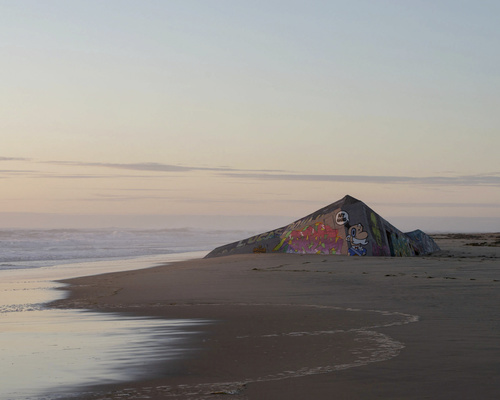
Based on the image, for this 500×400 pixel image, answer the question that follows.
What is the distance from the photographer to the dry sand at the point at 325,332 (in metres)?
4.69

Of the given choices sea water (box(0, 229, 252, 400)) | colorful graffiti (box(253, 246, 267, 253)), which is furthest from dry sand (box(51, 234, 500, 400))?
colorful graffiti (box(253, 246, 267, 253))

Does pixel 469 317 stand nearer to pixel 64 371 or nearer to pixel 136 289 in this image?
pixel 64 371

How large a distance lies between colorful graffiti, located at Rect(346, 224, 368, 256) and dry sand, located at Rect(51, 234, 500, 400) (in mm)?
6204

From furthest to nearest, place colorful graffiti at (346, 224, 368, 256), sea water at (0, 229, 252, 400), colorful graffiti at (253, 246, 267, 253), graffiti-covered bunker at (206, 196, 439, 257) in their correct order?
colorful graffiti at (253, 246, 267, 253)
graffiti-covered bunker at (206, 196, 439, 257)
colorful graffiti at (346, 224, 368, 256)
sea water at (0, 229, 252, 400)

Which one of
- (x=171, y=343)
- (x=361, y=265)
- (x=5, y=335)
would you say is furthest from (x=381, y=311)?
(x=361, y=265)

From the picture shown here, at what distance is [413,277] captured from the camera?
44.2ft

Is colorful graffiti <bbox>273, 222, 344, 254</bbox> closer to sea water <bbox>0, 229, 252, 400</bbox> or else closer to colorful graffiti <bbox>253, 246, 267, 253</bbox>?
colorful graffiti <bbox>253, 246, 267, 253</bbox>

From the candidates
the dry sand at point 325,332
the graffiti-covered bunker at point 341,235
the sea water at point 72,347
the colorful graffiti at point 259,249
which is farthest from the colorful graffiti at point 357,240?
the sea water at point 72,347

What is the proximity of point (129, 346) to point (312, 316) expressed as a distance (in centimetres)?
280

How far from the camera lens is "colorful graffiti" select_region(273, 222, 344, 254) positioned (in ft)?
71.8

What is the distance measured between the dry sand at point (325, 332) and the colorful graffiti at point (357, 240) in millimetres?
6204

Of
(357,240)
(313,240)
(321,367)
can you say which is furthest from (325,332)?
(313,240)

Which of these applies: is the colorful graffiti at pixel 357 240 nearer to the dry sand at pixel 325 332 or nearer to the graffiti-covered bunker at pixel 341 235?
the graffiti-covered bunker at pixel 341 235

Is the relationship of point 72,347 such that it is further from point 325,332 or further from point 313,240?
point 313,240
